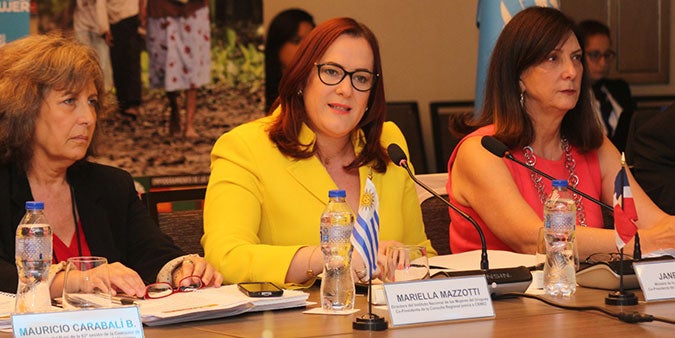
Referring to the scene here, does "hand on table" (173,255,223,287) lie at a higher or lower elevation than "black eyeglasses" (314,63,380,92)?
lower

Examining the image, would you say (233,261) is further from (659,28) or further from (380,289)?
(659,28)

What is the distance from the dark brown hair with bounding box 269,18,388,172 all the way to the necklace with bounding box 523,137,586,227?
51 centimetres

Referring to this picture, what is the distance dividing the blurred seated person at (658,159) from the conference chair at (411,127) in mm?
2763

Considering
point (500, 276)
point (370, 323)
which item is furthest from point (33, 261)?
point (500, 276)

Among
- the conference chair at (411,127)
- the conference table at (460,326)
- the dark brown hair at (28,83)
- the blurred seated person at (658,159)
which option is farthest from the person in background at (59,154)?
the conference chair at (411,127)

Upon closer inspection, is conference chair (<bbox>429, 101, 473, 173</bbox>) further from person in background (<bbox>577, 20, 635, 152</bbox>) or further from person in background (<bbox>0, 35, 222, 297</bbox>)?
person in background (<bbox>0, 35, 222, 297</bbox>)

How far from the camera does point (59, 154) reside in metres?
3.12

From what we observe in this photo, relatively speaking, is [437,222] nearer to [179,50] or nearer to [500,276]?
[500,276]

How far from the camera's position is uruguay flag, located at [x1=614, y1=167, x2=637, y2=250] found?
2.58 meters

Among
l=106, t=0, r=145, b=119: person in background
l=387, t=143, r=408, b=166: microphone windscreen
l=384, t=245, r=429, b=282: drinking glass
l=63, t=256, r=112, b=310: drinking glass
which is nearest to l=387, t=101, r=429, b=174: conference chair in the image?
l=106, t=0, r=145, b=119: person in background

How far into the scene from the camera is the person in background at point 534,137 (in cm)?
355

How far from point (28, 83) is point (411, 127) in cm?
417

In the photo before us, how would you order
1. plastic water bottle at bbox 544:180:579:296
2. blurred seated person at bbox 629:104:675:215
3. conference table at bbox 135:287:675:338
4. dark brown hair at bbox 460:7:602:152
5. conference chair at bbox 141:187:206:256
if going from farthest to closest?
blurred seated person at bbox 629:104:675:215 < dark brown hair at bbox 460:7:602:152 < conference chair at bbox 141:187:206:256 < plastic water bottle at bbox 544:180:579:296 < conference table at bbox 135:287:675:338

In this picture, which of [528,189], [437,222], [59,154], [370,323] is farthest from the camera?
[437,222]
